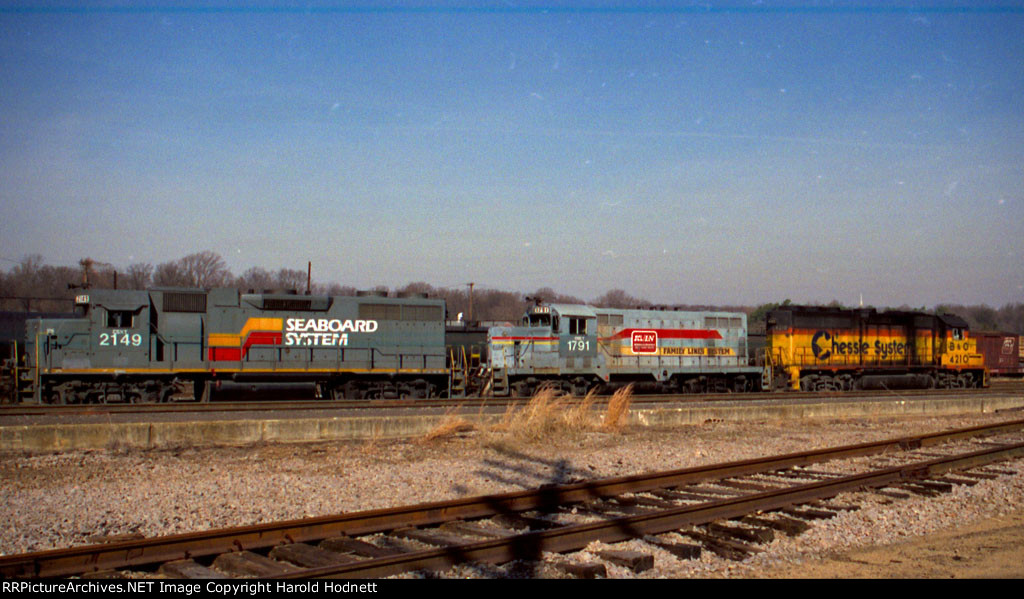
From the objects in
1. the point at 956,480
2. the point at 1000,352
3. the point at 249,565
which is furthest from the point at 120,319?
the point at 1000,352

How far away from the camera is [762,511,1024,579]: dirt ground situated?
18.8ft

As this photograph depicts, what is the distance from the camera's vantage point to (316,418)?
14.6 meters

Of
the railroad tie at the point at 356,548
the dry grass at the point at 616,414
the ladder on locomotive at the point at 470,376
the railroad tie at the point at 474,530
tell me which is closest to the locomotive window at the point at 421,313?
the ladder on locomotive at the point at 470,376

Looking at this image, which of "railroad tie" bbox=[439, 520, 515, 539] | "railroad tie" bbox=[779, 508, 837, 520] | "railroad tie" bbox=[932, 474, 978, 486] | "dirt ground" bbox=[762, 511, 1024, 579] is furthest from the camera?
"railroad tie" bbox=[932, 474, 978, 486]

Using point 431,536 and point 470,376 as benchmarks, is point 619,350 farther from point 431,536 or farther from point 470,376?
point 431,536

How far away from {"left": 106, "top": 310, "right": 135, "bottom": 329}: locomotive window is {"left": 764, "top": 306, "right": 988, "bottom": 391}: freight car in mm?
20950

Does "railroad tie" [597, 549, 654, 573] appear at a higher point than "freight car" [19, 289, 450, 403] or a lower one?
lower

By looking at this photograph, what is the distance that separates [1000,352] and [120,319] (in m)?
39.3

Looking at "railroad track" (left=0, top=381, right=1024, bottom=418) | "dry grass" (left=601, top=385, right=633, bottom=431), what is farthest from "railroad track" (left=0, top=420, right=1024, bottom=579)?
"railroad track" (left=0, top=381, right=1024, bottom=418)

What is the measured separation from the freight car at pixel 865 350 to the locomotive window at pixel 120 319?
21.0m

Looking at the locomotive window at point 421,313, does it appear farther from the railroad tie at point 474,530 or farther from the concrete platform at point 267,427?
the railroad tie at point 474,530

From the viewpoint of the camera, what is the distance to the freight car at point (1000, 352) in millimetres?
35344

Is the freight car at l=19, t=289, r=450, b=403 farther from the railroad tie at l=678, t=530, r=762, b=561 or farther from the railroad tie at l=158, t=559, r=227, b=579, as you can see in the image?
the railroad tie at l=678, t=530, r=762, b=561

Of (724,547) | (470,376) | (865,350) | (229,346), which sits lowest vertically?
(724,547)
